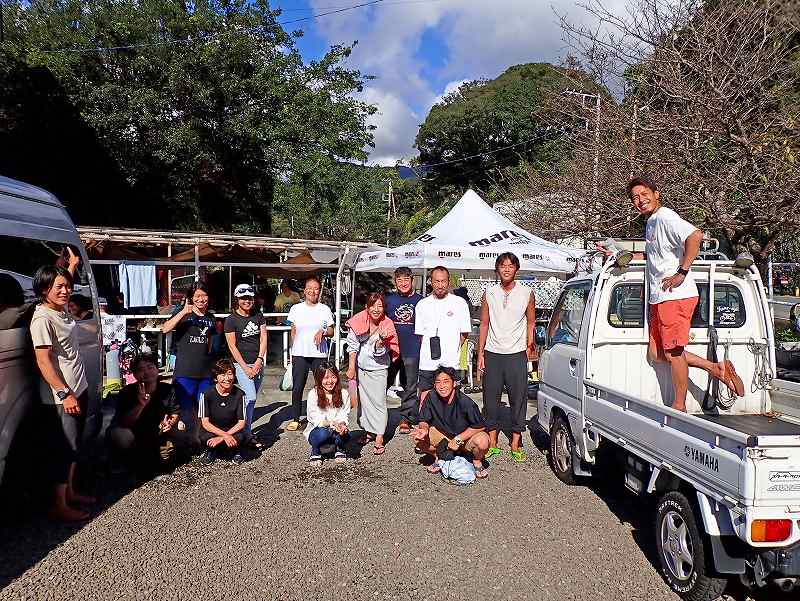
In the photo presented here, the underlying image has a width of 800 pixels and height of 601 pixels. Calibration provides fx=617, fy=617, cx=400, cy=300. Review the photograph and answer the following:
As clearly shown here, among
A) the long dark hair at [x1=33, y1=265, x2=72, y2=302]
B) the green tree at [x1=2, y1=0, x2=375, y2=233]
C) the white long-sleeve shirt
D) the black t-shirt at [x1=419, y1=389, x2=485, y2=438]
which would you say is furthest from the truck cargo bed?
the green tree at [x1=2, y1=0, x2=375, y2=233]

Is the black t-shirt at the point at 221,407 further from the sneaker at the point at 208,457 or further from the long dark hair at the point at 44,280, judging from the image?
the long dark hair at the point at 44,280

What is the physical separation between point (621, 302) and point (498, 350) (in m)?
1.33

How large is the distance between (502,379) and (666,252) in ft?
6.87

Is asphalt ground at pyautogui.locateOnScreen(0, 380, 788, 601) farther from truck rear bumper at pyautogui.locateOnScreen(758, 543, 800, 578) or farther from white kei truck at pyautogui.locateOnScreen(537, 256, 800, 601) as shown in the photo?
truck rear bumper at pyautogui.locateOnScreen(758, 543, 800, 578)

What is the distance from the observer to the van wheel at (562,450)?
212 inches

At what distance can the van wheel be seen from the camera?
539 centimetres

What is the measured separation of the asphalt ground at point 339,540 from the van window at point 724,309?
158cm

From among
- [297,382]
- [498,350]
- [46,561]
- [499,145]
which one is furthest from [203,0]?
[499,145]

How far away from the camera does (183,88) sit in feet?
52.7

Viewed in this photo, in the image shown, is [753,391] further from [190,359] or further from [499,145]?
[499,145]

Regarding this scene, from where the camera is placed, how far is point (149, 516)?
4.73 metres

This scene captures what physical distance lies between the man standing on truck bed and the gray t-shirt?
4.28 metres

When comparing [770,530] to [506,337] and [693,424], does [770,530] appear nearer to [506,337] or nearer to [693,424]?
[693,424]

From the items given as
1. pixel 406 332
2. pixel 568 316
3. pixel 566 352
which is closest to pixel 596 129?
pixel 406 332
